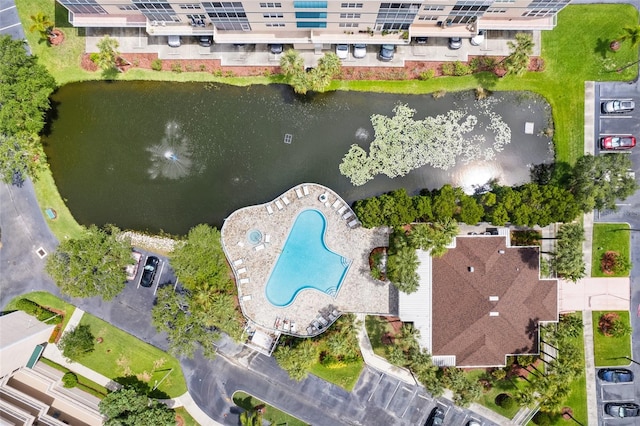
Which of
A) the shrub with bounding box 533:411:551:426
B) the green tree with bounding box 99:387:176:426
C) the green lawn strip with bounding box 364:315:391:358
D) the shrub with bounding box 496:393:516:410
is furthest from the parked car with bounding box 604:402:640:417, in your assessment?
the green tree with bounding box 99:387:176:426

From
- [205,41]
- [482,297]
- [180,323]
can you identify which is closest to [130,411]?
[180,323]

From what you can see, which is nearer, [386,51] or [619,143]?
[386,51]

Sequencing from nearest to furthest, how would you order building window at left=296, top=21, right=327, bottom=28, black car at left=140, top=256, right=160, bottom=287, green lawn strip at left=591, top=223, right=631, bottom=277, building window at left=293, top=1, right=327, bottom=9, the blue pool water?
building window at left=293, top=1, right=327, bottom=9 < building window at left=296, top=21, right=327, bottom=28 < black car at left=140, top=256, right=160, bottom=287 < the blue pool water < green lawn strip at left=591, top=223, right=631, bottom=277

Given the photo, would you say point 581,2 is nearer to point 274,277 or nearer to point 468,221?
point 468,221

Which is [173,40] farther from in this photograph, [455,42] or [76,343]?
[76,343]

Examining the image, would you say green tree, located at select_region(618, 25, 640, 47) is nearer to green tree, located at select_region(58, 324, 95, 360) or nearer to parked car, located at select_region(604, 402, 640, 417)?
parked car, located at select_region(604, 402, 640, 417)

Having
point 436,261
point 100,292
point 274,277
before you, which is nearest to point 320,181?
point 274,277

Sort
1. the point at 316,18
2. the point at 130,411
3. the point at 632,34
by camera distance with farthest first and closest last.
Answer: the point at 632,34, the point at 130,411, the point at 316,18
